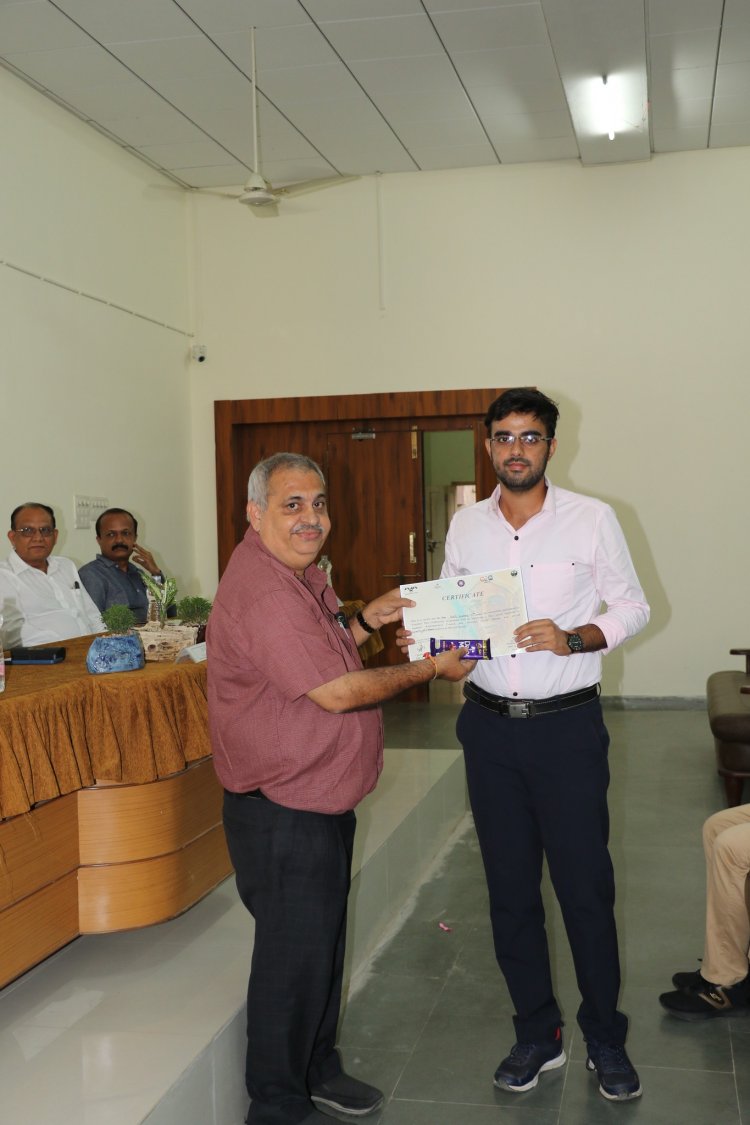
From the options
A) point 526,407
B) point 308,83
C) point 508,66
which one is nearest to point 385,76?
point 308,83

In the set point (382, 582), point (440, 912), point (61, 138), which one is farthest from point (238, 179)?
point (440, 912)

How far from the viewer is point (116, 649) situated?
331 cm

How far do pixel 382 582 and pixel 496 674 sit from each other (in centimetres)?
592

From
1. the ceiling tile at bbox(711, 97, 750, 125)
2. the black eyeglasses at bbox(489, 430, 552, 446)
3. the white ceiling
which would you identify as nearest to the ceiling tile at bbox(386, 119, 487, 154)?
the white ceiling

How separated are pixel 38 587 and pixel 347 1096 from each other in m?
3.07

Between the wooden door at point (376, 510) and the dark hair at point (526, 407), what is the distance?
586 centimetres

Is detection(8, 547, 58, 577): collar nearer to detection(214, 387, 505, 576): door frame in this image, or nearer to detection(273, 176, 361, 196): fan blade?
detection(214, 387, 505, 576): door frame

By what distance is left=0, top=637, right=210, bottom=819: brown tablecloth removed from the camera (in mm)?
2809

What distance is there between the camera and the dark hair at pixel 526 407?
2812 millimetres

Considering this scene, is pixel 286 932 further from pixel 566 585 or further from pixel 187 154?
pixel 187 154

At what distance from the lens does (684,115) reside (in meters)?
7.38

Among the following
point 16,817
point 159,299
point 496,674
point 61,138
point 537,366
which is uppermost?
point 61,138

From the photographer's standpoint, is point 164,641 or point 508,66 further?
point 508,66

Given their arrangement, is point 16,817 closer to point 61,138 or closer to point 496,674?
point 496,674
